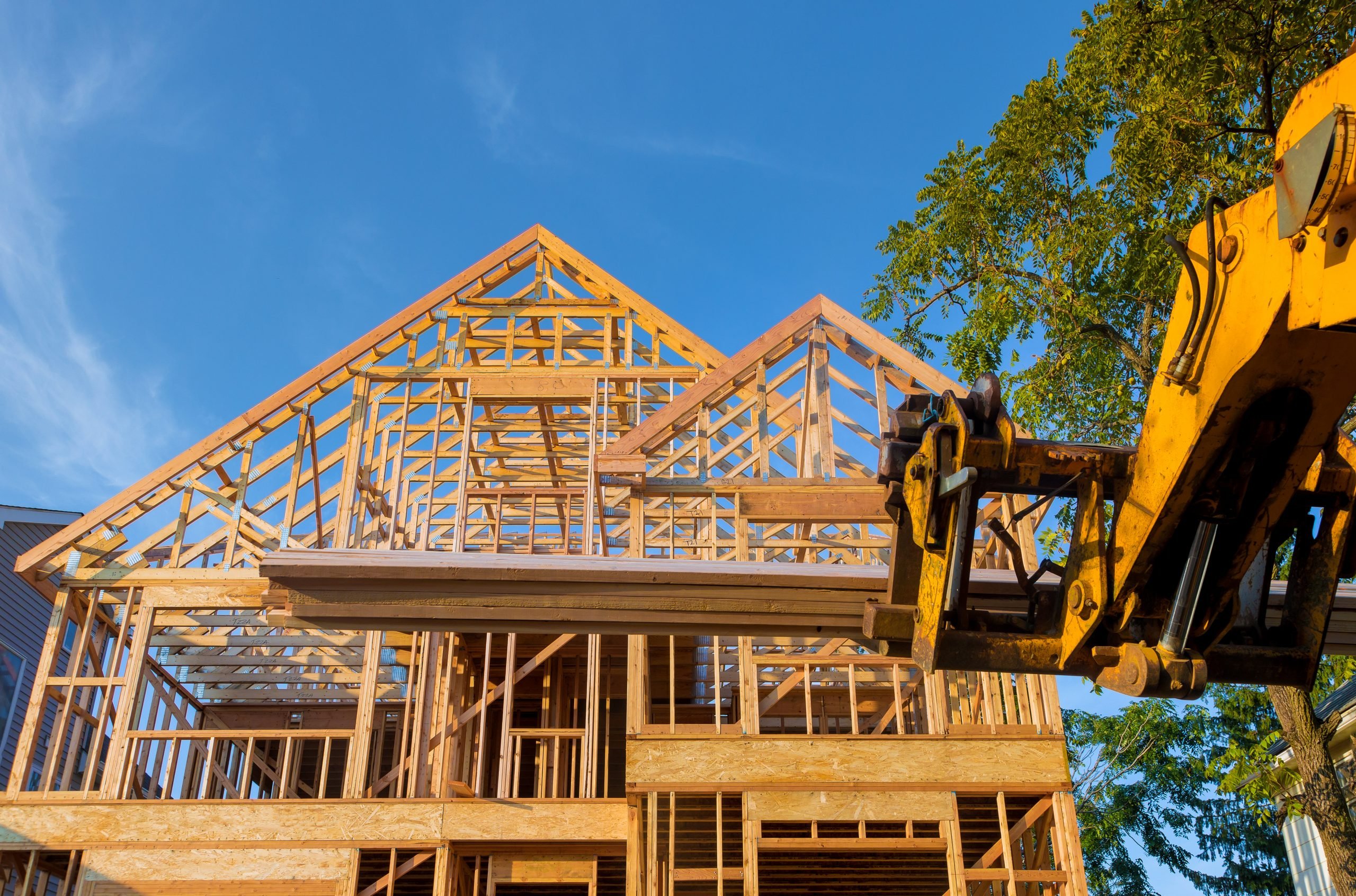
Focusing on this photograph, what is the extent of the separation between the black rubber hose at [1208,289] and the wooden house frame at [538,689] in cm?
452

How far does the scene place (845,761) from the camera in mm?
11664

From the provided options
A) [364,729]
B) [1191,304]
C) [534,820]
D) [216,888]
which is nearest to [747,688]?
[534,820]

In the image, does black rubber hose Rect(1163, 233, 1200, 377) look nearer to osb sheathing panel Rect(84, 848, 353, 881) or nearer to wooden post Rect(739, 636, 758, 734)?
wooden post Rect(739, 636, 758, 734)

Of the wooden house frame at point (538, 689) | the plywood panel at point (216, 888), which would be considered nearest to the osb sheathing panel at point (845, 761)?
the wooden house frame at point (538, 689)

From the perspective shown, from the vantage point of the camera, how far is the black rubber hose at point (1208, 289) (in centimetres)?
333

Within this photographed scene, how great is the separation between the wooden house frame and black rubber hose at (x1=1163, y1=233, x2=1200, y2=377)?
4.45 metres

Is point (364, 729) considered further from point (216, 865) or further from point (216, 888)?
point (216, 888)

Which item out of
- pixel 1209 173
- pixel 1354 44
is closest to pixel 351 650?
pixel 1209 173

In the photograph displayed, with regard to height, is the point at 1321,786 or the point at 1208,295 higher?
the point at 1321,786

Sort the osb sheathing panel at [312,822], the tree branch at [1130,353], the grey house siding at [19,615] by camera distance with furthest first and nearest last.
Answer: the grey house siding at [19,615], the tree branch at [1130,353], the osb sheathing panel at [312,822]

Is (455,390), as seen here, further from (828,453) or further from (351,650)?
(828,453)

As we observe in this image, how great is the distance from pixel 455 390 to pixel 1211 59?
11.2 m

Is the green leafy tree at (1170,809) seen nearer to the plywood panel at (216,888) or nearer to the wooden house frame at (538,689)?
the wooden house frame at (538,689)

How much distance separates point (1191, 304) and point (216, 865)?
12.5 meters
